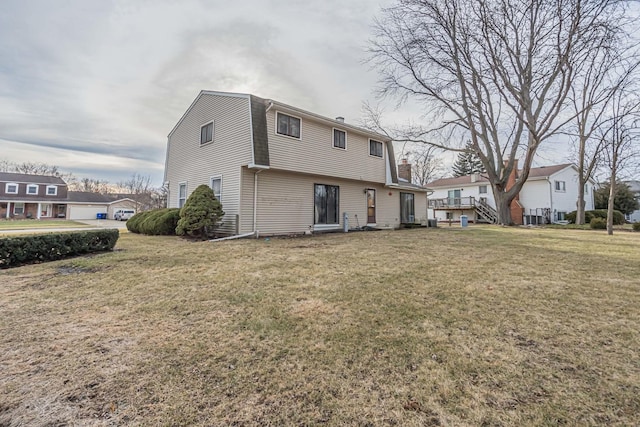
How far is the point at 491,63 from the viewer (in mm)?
15422

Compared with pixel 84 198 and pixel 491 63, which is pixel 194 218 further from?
pixel 84 198

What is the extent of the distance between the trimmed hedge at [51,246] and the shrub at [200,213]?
248 cm

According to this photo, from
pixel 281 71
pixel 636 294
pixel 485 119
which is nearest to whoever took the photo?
pixel 636 294

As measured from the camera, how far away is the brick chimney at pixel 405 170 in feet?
64.2

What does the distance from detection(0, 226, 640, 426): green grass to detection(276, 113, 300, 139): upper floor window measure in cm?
720

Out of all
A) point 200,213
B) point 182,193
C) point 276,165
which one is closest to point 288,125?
point 276,165

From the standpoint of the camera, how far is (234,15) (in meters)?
9.55

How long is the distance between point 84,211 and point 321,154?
40.1m

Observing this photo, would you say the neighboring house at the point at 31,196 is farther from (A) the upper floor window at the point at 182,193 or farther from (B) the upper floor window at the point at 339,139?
(B) the upper floor window at the point at 339,139

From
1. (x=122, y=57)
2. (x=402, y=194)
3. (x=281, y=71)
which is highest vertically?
(x=281, y=71)

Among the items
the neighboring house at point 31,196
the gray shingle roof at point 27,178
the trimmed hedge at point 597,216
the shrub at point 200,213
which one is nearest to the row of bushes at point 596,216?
the trimmed hedge at point 597,216

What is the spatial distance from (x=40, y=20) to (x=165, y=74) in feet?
13.2

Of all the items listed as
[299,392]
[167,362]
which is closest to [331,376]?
[299,392]

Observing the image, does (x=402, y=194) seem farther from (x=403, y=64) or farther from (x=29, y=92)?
(x=29, y=92)
